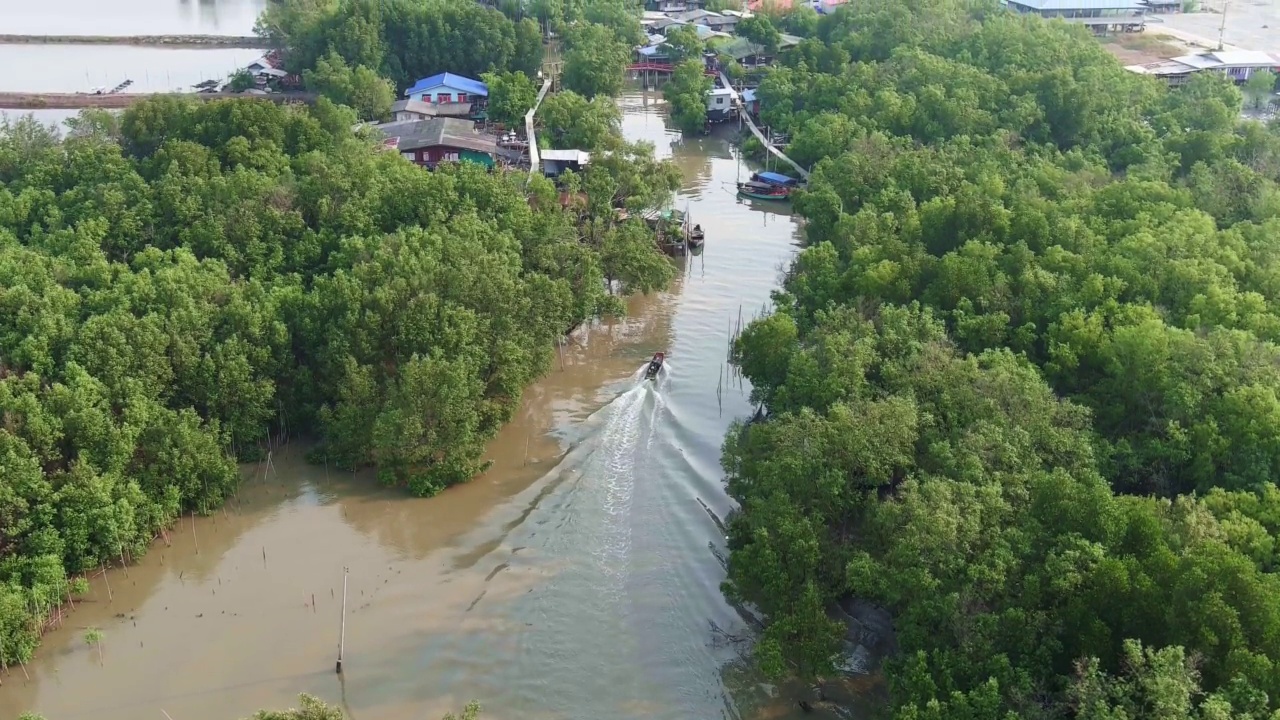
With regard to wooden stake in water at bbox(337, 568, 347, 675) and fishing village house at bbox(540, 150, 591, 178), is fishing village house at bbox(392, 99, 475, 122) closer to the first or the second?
fishing village house at bbox(540, 150, 591, 178)

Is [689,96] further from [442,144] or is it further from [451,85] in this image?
[442,144]

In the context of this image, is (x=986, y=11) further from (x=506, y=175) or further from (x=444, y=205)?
(x=444, y=205)

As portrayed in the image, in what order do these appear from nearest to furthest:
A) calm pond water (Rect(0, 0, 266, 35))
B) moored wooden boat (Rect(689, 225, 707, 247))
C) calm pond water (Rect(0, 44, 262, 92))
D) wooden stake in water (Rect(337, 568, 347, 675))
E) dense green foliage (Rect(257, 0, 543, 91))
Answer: wooden stake in water (Rect(337, 568, 347, 675)) → moored wooden boat (Rect(689, 225, 707, 247)) → dense green foliage (Rect(257, 0, 543, 91)) → calm pond water (Rect(0, 44, 262, 92)) → calm pond water (Rect(0, 0, 266, 35))

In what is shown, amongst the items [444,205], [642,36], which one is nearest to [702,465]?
[444,205]

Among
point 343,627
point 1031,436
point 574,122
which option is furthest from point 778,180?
point 343,627

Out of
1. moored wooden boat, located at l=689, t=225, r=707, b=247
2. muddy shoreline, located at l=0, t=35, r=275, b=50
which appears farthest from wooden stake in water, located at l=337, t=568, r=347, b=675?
muddy shoreline, located at l=0, t=35, r=275, b=50
